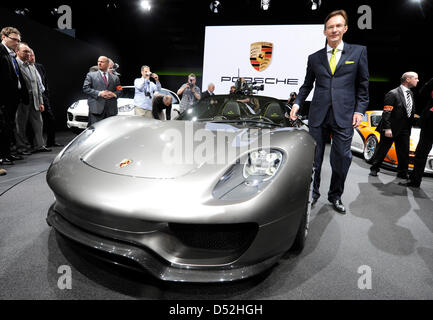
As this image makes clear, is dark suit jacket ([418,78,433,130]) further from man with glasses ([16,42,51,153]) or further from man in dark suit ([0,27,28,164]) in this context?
man with glasses ([16,42,51,153])

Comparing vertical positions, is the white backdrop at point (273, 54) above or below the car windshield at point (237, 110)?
Result: above

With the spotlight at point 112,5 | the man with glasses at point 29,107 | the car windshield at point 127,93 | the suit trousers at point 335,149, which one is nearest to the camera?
the suit trousers at point 335,149

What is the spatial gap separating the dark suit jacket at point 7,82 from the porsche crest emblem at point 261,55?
5.69 meters

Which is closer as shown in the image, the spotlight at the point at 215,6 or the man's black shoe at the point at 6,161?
the man's black shoe at the point at 6,161

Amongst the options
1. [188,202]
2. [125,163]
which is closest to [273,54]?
[125,163]

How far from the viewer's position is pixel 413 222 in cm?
223

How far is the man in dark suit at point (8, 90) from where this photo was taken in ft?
10.1

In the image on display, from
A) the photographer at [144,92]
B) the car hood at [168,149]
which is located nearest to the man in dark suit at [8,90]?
the photographer at [144,92]

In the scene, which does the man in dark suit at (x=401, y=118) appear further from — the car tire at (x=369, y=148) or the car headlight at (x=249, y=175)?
the car headlight at (x=249, y=175)

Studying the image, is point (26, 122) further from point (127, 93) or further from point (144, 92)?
point (127, 93)

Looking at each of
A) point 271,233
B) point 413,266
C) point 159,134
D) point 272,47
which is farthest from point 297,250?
point 272,47

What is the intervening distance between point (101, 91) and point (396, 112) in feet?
13.0
